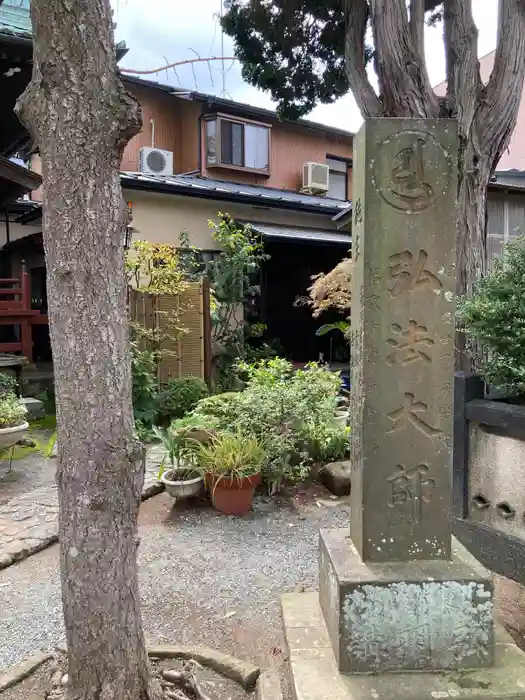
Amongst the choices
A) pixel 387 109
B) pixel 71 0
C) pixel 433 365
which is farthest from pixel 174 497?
pixel 387 109

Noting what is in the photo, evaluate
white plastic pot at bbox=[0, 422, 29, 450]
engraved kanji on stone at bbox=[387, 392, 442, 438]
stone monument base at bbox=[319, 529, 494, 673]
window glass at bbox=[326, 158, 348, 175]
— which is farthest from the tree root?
window glass at bbox=[326, 158, 348, 175]

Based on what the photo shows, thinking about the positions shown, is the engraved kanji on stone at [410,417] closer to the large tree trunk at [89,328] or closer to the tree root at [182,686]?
the large tree trunk at [89,328]

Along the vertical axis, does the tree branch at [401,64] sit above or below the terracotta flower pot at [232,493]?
above

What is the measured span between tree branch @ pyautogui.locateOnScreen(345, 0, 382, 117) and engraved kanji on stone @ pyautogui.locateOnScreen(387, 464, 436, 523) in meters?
5.30

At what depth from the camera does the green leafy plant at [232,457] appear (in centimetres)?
533

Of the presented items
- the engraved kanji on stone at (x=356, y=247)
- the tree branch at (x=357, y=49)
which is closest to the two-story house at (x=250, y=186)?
the tree branch at (x=357, y=49)

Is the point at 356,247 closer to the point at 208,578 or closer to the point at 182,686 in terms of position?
the point at 182,686

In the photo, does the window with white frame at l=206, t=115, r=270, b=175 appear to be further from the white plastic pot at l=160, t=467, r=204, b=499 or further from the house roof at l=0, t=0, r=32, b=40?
the white plastic pot at l=160, t=467, r=204, b=499

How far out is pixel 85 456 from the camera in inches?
91.7

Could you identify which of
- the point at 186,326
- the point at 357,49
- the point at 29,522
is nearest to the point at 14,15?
the point at 186,326

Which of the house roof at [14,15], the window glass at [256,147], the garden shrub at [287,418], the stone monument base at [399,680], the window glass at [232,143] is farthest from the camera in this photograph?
the window glass at [256,147]

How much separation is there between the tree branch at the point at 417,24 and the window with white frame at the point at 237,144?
908cm

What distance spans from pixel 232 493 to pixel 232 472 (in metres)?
0.21

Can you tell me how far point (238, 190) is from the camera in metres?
13.4
